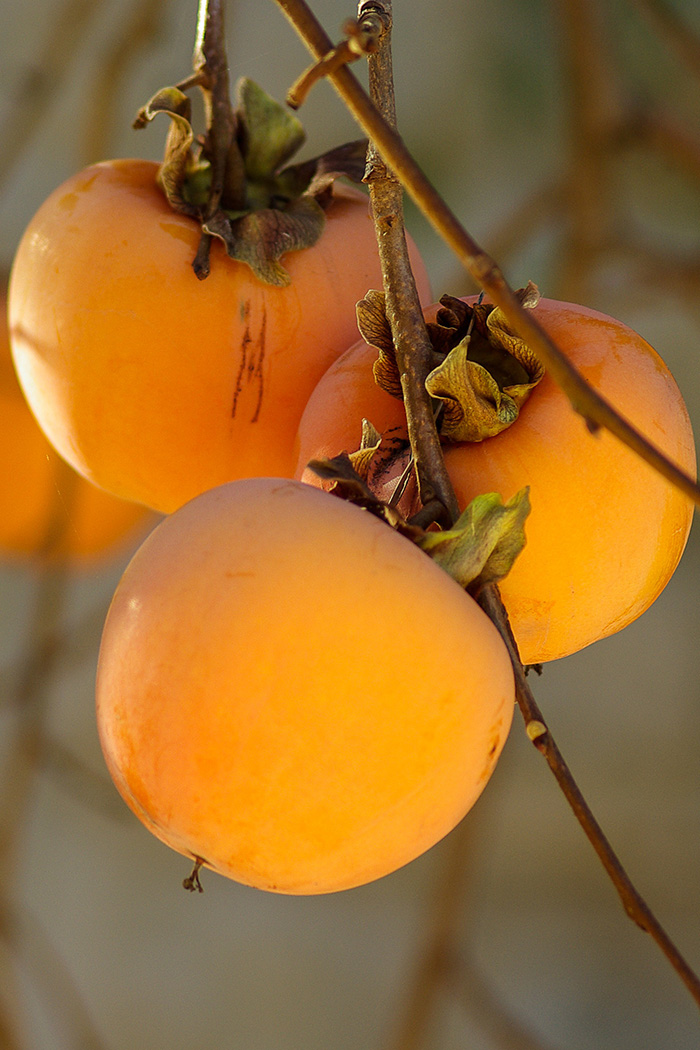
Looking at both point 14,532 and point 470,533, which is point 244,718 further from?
point 14,532

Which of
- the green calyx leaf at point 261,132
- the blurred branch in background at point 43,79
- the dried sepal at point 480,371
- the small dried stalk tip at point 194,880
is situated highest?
the blurred branch in background at point 43,79

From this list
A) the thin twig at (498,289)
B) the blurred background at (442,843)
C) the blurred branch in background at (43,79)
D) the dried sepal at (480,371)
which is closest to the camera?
the thin twig at (498,289)

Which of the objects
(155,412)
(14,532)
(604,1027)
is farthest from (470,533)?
(604,1027)

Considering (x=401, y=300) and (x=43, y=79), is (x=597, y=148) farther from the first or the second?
(x=401, y=300)

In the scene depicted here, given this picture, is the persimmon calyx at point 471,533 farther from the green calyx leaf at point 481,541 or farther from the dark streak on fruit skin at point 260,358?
the dark streak on fruit skin at point 260,358

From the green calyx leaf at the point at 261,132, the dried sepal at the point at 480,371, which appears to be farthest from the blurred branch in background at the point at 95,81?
the dried sepal at the point at 480,371

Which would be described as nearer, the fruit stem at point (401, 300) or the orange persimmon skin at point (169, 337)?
the fruit stem at point (401, 300)

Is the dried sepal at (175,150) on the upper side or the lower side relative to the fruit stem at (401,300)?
upper

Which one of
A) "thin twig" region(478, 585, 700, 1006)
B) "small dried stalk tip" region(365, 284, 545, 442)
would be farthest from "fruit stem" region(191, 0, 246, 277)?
"thin twig" region(478, 585, 700, 1006)
